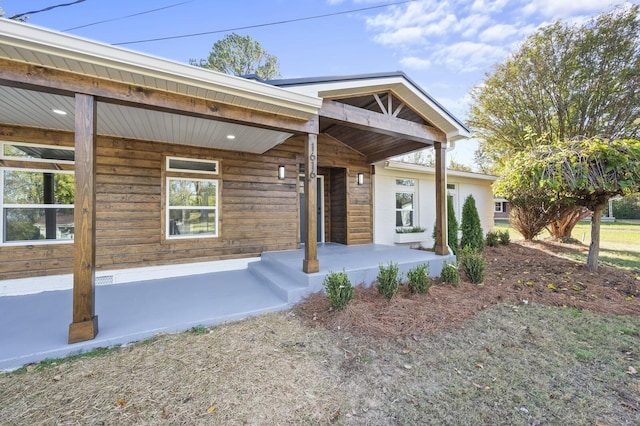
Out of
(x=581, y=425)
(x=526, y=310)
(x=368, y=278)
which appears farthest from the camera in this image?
(x=368, y=278)

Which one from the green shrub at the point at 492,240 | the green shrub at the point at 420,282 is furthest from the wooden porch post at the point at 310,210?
the green shrub at the point at 492,240

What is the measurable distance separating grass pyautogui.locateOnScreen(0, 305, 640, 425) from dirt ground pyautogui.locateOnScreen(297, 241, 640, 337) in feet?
0.72

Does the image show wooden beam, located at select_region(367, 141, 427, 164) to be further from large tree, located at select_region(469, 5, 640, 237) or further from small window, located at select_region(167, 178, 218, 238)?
small window, located at select_region(167, 178, 218, 238)

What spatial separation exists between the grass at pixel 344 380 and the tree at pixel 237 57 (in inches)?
595

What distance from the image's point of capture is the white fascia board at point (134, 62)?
7.31ft

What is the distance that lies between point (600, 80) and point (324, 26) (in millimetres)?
8704

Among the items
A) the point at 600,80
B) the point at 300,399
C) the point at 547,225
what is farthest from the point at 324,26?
the point at 547,225

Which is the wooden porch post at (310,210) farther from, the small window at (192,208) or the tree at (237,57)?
the tree at (237,57)

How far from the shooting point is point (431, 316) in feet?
10.6

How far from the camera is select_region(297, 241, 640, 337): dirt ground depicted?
10.1 feet

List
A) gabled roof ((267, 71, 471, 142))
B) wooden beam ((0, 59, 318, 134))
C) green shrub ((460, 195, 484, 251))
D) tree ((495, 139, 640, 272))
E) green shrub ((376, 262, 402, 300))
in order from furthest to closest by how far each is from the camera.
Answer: green shrub ((460, 195, 484, 251)), tree ((495, 139, 640, 272)), gabled roof ((267, 71, 471, 142)), green shrub ((376, 262, 402, 300)), wooden beam ((0, 59, 318, 134))

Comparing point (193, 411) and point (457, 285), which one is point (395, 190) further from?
point (193, 411)

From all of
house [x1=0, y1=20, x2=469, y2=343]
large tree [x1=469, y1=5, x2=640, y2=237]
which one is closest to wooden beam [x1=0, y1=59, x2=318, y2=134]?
house [x1=0, y1=20, x2=469, y2=343]

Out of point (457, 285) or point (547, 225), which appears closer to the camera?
point (457, 285)
